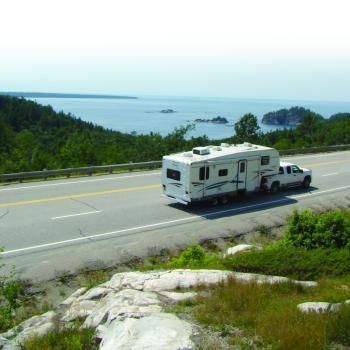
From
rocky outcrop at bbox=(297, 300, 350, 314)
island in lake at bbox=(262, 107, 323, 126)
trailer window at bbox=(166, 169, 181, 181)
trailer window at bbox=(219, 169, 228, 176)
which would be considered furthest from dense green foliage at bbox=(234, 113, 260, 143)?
island in lake at bbox=(262, 107, 323, 126)

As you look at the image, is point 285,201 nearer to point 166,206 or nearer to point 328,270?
point 166,206

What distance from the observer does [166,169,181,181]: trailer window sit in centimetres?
2021

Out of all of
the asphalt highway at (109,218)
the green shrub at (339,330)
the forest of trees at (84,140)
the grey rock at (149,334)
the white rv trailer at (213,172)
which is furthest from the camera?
the forest of trees at (84,140)

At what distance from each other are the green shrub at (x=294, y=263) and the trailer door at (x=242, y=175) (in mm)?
10538

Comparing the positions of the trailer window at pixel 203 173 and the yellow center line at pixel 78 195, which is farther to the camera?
the trailer window at pixel 203 173

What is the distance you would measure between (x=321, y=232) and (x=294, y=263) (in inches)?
104

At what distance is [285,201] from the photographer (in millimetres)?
22266

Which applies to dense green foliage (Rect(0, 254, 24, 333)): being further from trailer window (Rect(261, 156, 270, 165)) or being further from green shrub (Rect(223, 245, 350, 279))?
trailer window (Rect(261, 156, 270, 165))

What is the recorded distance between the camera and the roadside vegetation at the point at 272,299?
21.3 feet

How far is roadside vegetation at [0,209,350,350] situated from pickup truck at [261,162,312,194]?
373 inches

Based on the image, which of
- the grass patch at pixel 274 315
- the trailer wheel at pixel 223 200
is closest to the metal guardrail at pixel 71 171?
the trailer wheel at pixel 223 200

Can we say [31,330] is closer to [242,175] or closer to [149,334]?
[149,334]

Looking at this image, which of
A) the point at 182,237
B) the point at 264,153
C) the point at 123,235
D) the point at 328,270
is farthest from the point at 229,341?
the point at 264,153

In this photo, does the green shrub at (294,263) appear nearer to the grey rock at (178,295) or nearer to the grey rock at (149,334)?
the grey rock at (178,295)
